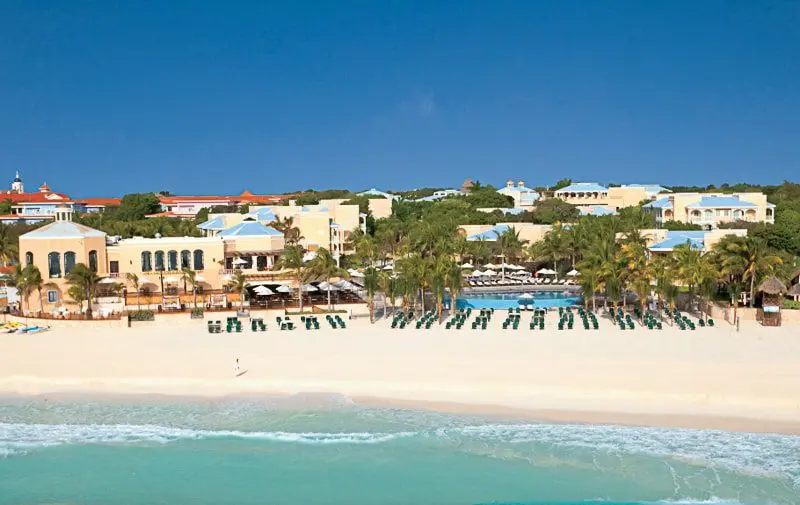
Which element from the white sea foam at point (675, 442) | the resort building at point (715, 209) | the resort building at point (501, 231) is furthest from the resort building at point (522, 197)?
the white sea foam at point (675, 442)

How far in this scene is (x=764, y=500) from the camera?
16875mm

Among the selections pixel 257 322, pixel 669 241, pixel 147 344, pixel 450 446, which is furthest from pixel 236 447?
pixel 669 241

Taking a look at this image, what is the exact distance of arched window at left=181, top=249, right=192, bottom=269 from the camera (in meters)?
39.3

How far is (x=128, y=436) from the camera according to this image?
20984 mm

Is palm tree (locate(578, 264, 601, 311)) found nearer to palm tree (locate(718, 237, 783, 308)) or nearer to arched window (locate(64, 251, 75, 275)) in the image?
palm tree (locate(718, 237, 783, 308))

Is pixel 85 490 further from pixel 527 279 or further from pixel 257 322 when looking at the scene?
pixel 527 279

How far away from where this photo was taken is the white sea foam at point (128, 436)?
20.5m

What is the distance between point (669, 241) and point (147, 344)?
3413cm

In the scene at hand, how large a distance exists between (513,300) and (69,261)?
2286 cm

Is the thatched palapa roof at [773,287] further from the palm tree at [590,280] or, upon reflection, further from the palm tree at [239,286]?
the palm tree at [239,286]

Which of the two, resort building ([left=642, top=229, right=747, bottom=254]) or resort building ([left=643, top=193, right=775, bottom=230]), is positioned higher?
resort building ([left=643, top=193, right=775, bottom=230])

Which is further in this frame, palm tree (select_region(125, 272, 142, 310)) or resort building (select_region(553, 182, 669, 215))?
resort building (select_region(553, 182, 669, 215))

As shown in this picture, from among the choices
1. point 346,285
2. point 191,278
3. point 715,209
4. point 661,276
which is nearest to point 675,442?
point 661,276

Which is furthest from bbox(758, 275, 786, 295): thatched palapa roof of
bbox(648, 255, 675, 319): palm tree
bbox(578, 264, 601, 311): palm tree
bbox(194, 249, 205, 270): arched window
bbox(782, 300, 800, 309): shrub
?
bbox(194, 249, 205, 270): arched window
